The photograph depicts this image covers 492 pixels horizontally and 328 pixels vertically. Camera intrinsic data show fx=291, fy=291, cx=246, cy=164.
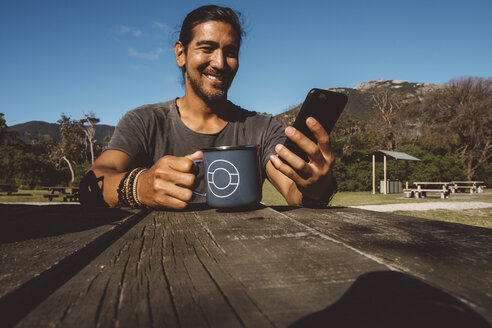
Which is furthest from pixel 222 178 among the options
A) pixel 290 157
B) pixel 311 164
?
pixel 311 164

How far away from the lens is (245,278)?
48cm

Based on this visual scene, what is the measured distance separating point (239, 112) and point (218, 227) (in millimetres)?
2140

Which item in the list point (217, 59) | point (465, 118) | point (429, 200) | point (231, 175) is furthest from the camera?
point (465, 118)

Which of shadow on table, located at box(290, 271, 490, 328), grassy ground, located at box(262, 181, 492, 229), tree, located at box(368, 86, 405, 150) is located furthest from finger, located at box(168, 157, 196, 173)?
tree, located at box(368, 86, 405, 150)

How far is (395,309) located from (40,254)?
665 mm

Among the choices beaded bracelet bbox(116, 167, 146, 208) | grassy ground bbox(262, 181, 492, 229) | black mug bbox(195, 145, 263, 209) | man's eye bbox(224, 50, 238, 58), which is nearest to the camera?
black mug bbox(195, 145, 263, 209)

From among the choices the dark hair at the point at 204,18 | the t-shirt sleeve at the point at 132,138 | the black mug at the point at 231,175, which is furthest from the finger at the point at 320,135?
the dark hair at the point at 204,18

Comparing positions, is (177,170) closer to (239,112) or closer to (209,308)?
(209,308)

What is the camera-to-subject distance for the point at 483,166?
2347 centimetres

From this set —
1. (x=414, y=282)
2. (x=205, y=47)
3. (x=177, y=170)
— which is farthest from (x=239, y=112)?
(x=414, y=282)

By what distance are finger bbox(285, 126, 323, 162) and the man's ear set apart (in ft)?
6.79

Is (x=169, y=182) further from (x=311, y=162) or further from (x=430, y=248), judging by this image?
(x=430, y=248)

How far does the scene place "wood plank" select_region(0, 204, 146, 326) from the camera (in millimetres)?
433

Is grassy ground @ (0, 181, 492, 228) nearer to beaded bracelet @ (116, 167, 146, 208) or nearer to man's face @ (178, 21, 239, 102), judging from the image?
man's face @ (178, 21, 239, 102)
